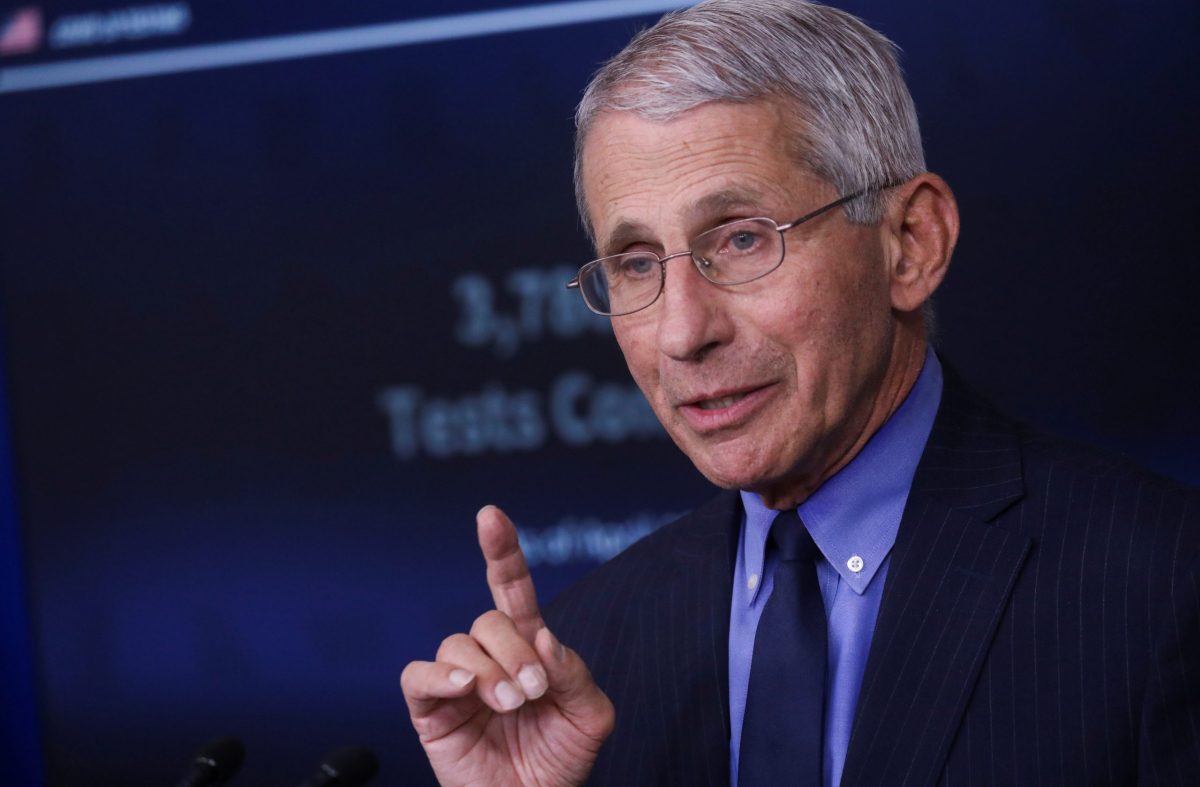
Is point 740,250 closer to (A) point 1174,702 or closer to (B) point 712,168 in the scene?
(B) point 712,168

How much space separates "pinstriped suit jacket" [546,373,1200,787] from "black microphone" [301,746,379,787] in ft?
1.05

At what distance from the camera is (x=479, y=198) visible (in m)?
2.74

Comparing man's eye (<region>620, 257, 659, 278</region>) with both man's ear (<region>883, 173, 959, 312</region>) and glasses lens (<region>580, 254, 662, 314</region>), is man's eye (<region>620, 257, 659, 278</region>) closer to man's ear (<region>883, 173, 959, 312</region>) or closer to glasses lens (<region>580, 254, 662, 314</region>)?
glasses lens (<region>580, 254, 662, 314</region>)

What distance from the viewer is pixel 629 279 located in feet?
5.42

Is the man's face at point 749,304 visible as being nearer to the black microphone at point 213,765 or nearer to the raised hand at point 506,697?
the raised hand at point 506,697

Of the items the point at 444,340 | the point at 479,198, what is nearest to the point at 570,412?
the point at 444,340

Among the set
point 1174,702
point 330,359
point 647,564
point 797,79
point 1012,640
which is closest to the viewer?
point 1174,702

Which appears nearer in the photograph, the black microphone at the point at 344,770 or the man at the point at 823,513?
the man at the point at 823,513

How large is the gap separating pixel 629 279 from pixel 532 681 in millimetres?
514

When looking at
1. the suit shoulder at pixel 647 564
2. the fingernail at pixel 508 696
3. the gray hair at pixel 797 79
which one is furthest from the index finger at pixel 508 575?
the gray hair at pixel 797 79

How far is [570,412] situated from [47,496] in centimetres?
118

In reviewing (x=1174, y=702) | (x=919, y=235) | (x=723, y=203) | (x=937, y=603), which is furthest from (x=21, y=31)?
(x=1174, y=702)

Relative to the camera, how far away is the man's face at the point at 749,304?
1545mm

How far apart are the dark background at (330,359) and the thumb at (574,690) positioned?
3.83 feet
